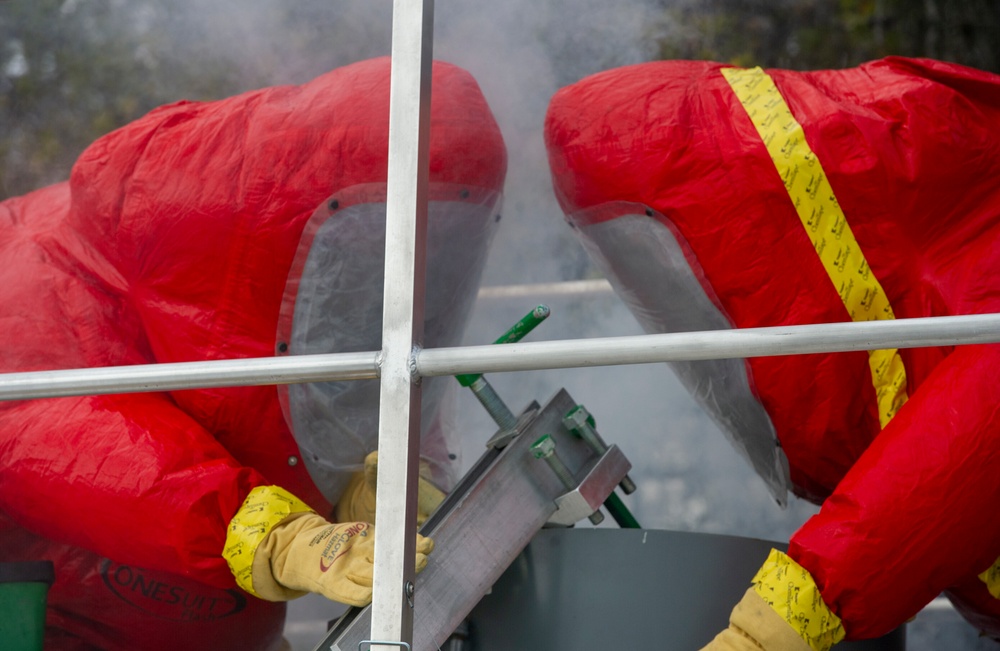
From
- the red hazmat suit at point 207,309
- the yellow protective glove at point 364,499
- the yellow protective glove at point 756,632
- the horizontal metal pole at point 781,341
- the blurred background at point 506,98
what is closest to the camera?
the horizontal metal pole at point 781,341

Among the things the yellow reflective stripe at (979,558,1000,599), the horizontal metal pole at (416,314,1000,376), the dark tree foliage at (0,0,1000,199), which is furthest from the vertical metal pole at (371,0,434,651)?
the yellow reflective stripe at (979,558,1000,599)

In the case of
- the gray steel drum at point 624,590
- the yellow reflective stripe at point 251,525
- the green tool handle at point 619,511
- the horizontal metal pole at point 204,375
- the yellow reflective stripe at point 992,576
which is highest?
the horizontal metal pole at point 204,375

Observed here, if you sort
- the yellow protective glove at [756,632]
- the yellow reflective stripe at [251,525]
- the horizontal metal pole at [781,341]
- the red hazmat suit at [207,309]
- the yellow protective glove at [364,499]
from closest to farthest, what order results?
the horizontal metal pole at [781,341] → the yellow protective glove at [756,632] → the yellow reflective stripe at [251,525] → the red hazmat suit at [207,309] → the yellow protective glove at [364,499]

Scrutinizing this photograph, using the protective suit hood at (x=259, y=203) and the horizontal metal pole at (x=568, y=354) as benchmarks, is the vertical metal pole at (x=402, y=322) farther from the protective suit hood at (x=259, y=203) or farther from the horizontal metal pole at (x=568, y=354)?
the protective suit hood at (x=259, y=203)

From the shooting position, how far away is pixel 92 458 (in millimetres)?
1212

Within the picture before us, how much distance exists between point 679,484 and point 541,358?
0.87 meters

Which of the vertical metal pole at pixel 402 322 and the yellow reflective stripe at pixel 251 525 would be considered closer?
the vertical metal pole at pixel 402 322

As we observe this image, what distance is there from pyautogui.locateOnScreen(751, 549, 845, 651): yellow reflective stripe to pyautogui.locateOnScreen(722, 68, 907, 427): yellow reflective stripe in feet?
0.79

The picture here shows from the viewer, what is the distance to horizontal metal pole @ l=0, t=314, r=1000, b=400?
89cm

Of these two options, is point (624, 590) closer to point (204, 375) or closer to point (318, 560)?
point (318, 560)

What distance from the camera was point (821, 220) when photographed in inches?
47.2

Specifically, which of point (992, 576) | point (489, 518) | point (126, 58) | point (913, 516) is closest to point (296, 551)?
point (489, 518)

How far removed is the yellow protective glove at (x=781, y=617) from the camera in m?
1.01

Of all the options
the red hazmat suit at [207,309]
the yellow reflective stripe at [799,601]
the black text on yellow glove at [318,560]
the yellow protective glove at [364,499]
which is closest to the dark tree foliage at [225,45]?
the red hazmat suit at [207,309]
